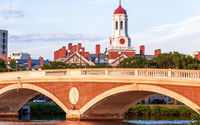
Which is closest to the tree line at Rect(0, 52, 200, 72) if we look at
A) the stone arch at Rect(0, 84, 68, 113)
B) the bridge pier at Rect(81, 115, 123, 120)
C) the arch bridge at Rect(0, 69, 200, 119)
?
the bridge pier at Rect(81, 115, 123, 120)

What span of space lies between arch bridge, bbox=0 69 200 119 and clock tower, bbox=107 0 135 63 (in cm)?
6026

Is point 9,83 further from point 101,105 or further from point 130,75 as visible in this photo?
point 130,75

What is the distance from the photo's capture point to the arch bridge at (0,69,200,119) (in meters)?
43.8

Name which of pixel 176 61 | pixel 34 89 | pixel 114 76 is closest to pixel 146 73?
pixel 114 76

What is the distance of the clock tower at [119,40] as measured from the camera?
12162cm

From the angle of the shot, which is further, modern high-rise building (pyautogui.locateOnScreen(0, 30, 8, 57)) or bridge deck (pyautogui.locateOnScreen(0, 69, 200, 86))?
modern high-rise building (pyautogui.locateOnScreen(0, 30, 8, 57))

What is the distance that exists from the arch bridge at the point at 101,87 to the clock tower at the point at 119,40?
6026 centimetres

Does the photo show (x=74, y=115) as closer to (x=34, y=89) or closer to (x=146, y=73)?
(x=34, y=89)

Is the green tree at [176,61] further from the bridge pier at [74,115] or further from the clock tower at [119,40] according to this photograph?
the clock tower at [119,40]

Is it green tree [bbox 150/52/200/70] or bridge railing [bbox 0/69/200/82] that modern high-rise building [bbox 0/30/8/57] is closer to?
green tree [bbox 150/52/200/70]

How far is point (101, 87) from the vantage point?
168 feet

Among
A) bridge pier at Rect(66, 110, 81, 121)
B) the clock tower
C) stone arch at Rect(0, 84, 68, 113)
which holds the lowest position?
bridge pier at Rect(66, 110, 81, 121)

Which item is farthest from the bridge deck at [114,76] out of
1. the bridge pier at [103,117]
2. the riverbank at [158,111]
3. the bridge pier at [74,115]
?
the riverbank at [158,111]

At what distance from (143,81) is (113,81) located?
12.3 ft
